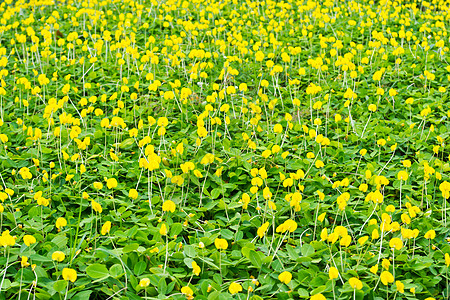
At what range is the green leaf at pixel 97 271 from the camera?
1767 millimetres

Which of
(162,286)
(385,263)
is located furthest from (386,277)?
(162,286)

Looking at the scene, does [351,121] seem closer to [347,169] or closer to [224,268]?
[347,169]

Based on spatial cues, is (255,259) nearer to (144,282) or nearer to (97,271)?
(144,282)

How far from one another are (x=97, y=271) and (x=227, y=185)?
968mm

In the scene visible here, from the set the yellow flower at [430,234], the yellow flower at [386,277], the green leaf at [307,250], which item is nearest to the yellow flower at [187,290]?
the green leaf at [307,250]

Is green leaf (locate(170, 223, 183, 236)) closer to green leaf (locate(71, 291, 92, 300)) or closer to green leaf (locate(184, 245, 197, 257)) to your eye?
green leaf (locate(184, 245, 197, 257))

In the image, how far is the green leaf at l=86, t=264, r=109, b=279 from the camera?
1.77 meters

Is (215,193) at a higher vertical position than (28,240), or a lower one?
lower

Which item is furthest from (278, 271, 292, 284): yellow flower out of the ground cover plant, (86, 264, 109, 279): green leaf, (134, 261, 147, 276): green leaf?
(86, 264, 109, 279): green leaf

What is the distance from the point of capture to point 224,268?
1935 millimetres

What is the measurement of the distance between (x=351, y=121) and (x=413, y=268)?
54.7 inches

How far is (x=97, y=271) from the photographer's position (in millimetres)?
1784

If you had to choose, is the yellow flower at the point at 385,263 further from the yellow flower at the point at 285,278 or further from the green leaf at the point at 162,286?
the green leaf at the point at 162,286

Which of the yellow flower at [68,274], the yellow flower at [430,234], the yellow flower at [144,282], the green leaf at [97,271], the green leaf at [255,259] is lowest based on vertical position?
the green leaf at [255,259]
